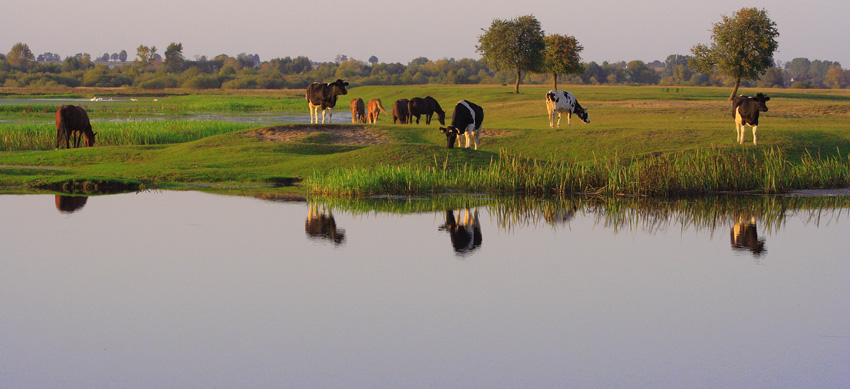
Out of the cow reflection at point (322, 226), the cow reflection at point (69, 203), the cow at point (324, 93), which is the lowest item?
the cow reflection at point (322, 226)

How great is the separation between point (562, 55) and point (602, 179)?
56470mm

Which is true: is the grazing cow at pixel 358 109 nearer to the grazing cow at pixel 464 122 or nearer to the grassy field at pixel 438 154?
the grassy field at pixel 438 154

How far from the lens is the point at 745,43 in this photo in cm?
6600

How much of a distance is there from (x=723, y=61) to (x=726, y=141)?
124ft

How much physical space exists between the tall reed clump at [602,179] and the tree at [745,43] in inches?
1646

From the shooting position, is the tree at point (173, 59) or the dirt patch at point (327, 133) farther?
the tree at point (173, 59)

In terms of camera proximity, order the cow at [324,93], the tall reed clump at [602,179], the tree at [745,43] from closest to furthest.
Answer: the tall reed clump at [602,179]
the cow at [324,93]
the tree at [745,43]

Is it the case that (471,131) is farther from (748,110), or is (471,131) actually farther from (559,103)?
(748,110)

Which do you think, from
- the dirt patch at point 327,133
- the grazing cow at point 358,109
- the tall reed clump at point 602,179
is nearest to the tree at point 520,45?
the grazing cow at point 358,109

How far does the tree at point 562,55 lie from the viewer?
79688 millimetres

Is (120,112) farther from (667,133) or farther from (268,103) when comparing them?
(667,133)

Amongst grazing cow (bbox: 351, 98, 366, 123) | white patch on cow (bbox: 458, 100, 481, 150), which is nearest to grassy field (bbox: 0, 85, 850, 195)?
white patch on cow (bbox: 458, 100, 481, 150)

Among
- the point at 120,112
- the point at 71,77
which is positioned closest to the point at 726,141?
the point at 120,112

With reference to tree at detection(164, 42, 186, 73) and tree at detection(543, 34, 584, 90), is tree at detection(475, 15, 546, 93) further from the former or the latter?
tree at detection(164, 42, 186, 73)
